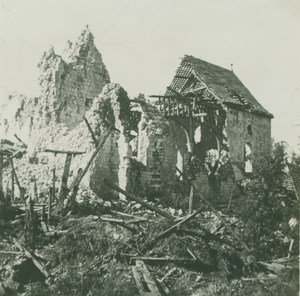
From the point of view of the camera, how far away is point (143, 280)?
7691 millimetres

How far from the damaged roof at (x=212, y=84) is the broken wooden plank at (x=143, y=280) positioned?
43.7ft

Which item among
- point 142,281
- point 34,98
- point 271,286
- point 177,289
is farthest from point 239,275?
point 34,98

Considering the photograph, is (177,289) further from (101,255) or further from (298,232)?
(298,232)

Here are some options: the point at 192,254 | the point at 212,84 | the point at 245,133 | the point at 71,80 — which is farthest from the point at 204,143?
the point at 192,254

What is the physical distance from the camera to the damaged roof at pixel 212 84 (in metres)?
20.6

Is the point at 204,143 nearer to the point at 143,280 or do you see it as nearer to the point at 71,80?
the point at 71,80

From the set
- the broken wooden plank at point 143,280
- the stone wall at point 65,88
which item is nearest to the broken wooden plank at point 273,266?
the broken wooden plank at point 143,280

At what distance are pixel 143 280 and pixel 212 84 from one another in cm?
1493

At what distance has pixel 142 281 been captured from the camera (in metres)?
7.64

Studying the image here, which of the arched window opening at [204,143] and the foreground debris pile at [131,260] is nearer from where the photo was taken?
the foreground debris pile at [131,260]

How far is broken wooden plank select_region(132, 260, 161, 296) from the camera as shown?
23.6ft

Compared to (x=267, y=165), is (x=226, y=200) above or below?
below

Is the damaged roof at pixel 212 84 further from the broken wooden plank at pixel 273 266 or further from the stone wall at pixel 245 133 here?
the broken wooden plank at pixel 273 266

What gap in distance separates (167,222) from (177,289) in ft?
6.63
